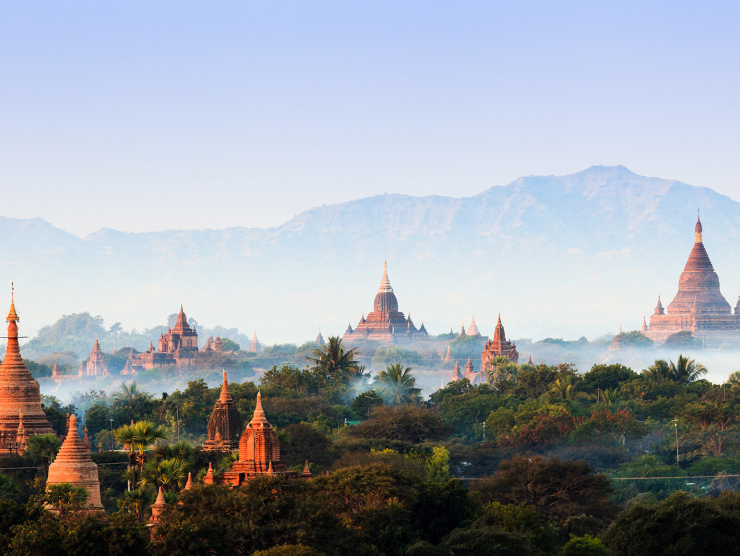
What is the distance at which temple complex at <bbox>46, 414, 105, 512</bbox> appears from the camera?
244 feet

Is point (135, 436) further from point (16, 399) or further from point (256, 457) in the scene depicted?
point (16, 399)

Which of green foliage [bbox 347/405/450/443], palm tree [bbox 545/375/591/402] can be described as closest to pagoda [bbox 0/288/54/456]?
green foliage [bbox 347/405/450/443]

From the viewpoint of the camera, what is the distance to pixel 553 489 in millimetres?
91562

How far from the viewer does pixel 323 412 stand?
144 meters

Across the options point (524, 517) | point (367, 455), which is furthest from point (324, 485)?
point (367, 455)

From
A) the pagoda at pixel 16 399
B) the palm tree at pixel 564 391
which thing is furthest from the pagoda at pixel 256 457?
the palm tree at pixel 564 391

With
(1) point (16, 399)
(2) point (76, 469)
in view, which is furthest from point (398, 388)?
(2) point (76, 469)

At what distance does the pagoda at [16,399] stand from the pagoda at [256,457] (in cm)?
2854

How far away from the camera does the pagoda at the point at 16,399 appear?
103 metres

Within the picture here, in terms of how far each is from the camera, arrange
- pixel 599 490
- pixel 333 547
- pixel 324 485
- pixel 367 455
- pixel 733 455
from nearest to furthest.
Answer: pixel 333 547 → pixel 324 485 → pixel 599 490 → pixel 367 455 → pixel 733 455

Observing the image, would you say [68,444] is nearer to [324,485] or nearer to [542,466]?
[324,485]

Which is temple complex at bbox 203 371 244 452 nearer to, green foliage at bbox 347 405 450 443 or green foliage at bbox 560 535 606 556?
green foliage at bbox 347 405 450 443

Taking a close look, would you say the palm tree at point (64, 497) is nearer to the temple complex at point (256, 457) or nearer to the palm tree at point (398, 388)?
the temple complex at point (256, 457)

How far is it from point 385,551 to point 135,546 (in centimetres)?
1368
